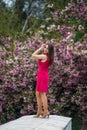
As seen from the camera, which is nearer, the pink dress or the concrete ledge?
the concrete ledge

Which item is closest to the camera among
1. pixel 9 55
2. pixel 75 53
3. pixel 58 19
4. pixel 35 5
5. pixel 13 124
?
pixel 13 124

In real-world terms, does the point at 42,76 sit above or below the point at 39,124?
above

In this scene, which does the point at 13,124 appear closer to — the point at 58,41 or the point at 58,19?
the point at 58,41

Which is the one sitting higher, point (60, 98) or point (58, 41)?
point (58, 41)

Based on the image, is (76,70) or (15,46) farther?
(15,46)

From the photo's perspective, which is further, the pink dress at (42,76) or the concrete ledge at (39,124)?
the pink dress at (42,76)

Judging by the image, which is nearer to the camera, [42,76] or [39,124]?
[39,124]

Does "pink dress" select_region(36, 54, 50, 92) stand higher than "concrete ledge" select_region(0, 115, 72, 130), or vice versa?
"pink dress" select_region(36, 54, 50, 92)

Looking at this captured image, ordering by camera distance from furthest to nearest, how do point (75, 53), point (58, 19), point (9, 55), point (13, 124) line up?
point (58, 19)
point (9, 55)
point (75, 53)
point (13, 124)

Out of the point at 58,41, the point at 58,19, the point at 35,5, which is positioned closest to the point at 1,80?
the point at 58,41

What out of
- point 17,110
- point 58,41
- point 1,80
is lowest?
point 17,110

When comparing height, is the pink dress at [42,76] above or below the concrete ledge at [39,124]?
above

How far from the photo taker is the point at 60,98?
629 inches

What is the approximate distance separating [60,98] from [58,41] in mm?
1758
